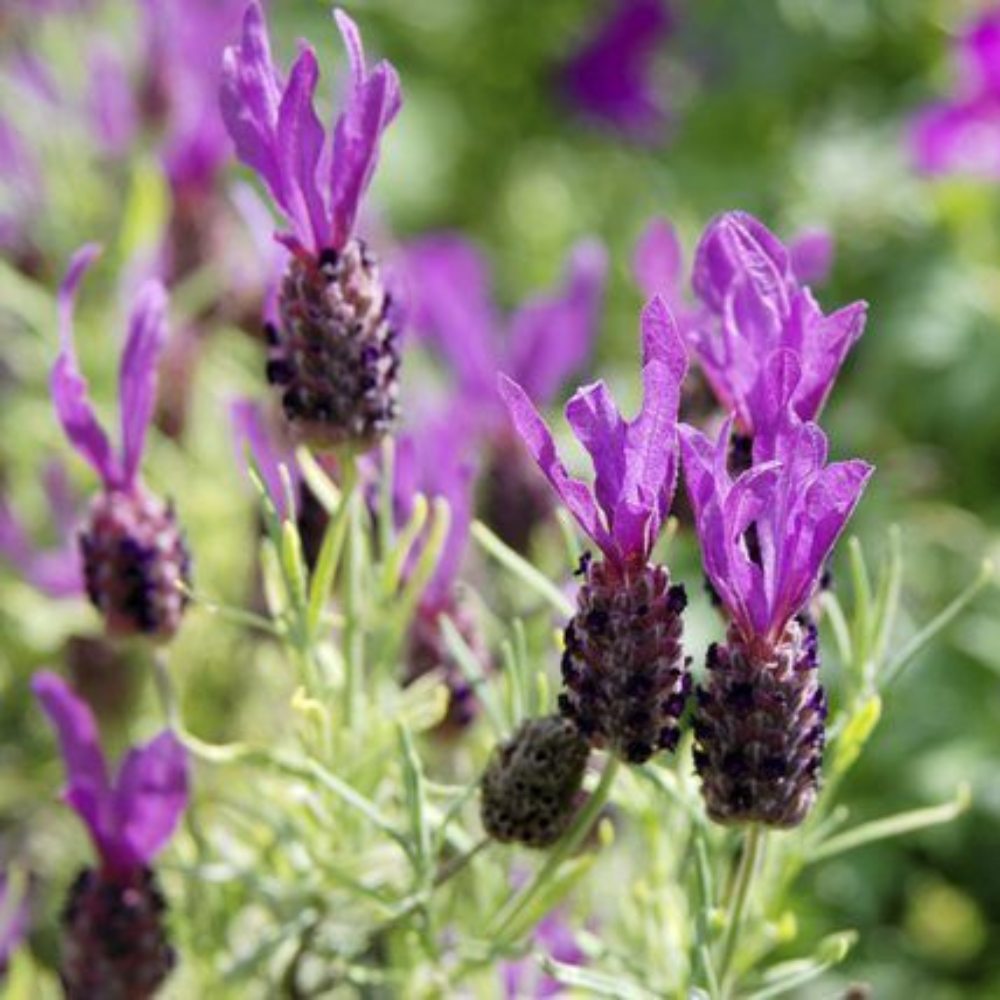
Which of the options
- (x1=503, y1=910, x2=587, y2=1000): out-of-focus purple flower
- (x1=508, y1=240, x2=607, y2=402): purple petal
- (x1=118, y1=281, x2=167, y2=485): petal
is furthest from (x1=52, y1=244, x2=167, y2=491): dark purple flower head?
(x1=508, y1=240, x2=607, y2=402): purple petal

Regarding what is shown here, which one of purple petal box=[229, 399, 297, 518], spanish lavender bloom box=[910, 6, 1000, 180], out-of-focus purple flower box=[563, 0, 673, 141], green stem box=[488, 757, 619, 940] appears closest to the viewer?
green stem box=[488, 757, 619, 940]

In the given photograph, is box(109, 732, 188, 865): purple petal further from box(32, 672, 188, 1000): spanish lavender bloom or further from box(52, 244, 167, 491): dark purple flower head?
box(52, 244, 167, 491): dark purple flower head

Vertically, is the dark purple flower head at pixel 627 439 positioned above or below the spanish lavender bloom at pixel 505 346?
below

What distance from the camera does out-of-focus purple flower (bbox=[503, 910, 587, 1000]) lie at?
1.02 m

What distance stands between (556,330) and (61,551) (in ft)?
1.22

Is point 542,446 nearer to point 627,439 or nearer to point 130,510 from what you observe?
point 627,439

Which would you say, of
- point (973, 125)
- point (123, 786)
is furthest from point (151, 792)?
point (973, 125)

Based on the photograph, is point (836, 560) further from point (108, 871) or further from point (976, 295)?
point (108, 871)

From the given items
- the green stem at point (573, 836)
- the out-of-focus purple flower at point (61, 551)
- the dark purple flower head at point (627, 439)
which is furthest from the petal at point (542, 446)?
the out-of-focus purple flower at point (61, 551)

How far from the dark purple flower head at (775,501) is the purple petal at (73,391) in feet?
1.03

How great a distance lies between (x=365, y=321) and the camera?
2.78 feet

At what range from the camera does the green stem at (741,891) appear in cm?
79

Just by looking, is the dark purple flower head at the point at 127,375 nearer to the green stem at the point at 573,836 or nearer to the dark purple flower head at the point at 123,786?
the dark purple flower head at the point at 123,786

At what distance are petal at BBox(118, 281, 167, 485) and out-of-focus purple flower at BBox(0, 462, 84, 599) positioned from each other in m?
0.40
